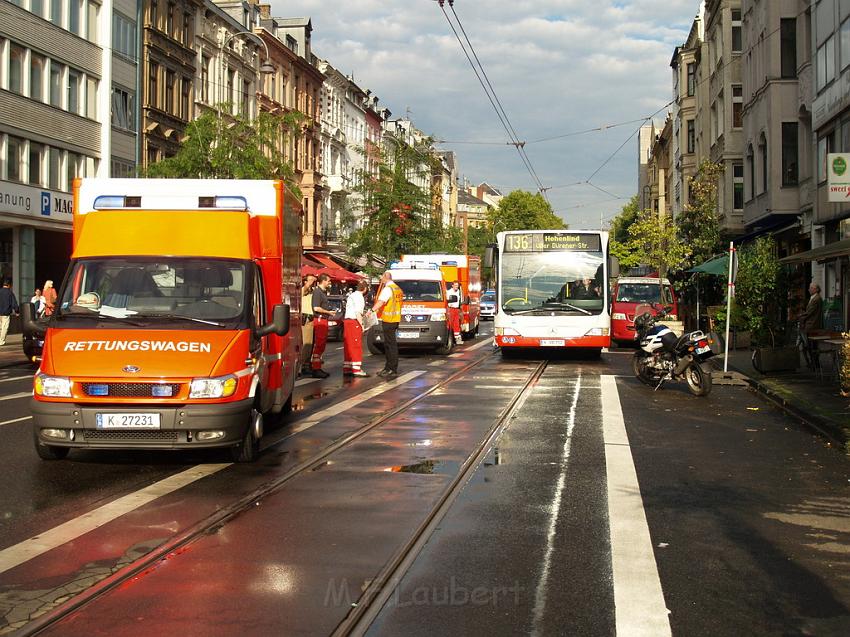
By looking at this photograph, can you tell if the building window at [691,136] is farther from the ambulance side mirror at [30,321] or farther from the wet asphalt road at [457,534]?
the ambulance side mirror at [30,321]

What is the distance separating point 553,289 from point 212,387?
1527cm

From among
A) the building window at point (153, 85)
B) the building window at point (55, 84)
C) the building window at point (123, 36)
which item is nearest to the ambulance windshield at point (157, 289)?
the building window at point (55, 84)

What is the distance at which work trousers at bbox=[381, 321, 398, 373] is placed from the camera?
1886 cm

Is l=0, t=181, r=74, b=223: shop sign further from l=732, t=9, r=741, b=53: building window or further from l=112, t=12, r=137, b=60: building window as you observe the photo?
l=732, t=9, r=741, b=53: building window

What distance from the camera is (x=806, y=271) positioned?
30.9m

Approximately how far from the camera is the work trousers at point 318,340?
61.5 feet

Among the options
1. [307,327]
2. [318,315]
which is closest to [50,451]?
[307,327]

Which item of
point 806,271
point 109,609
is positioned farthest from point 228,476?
point 806,271

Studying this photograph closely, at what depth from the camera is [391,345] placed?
18.9 metres

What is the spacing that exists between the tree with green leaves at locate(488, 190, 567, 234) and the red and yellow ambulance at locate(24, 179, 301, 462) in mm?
109929

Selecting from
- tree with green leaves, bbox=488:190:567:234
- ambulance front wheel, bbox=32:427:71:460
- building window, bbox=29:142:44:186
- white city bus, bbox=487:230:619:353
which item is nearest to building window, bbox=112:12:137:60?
building window, bbox=29:142:44:186

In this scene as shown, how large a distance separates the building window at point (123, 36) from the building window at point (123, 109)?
4.75ft

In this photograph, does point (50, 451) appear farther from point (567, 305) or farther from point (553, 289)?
point (553, 289)

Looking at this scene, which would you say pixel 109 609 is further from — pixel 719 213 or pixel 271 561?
pixel 719 213
